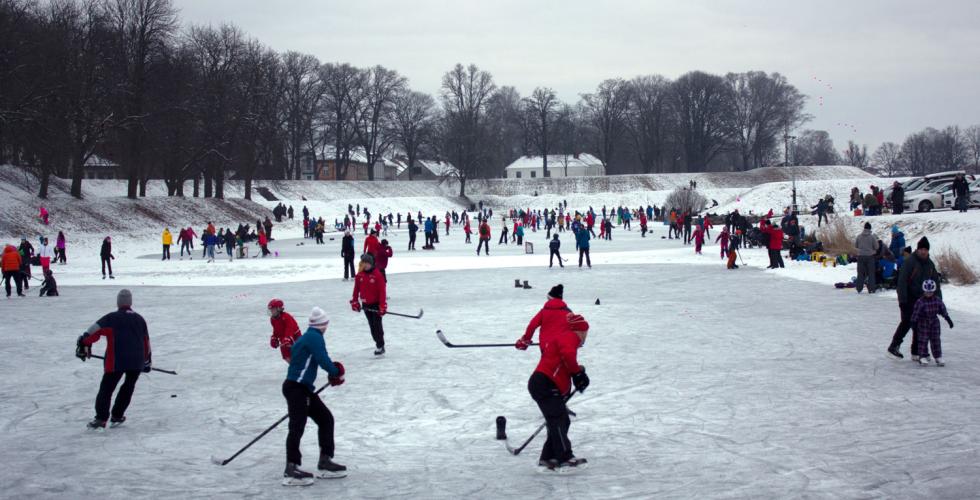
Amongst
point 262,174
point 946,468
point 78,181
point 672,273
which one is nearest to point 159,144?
point 78,181

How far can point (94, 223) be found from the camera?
41.8m

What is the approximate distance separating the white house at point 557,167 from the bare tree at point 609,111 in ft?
15.3

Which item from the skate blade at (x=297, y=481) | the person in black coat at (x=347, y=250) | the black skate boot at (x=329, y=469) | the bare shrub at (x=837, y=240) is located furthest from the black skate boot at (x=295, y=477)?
the bare shrub at (x=837, y=240)

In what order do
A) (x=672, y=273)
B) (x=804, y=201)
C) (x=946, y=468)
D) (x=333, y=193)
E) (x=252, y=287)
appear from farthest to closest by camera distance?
1. (x=333, y=193)
2. (x=804, y=201)
3. (x=672, y=273)
4. (x=252, y=287)
5. (x=946, y=468)

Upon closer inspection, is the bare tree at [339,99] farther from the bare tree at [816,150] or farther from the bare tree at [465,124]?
the bare tree at [816,150]

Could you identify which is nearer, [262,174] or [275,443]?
[275,443]

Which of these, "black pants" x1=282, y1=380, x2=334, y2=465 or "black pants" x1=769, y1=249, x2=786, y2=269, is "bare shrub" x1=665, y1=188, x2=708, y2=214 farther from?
"black pants" x1=282, y1=380, x2=334, y2=465

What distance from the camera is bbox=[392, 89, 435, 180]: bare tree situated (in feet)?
306

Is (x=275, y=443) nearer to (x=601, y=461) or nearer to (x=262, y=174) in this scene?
(x=601, y=461)

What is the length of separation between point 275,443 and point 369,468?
1.27 metres

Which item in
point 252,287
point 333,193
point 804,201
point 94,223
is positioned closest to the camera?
point 252,287

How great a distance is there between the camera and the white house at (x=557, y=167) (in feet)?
362

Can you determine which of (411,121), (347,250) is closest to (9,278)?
(347,250)

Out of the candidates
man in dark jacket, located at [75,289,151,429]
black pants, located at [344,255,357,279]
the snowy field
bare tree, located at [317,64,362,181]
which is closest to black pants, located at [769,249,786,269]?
the snowy field
